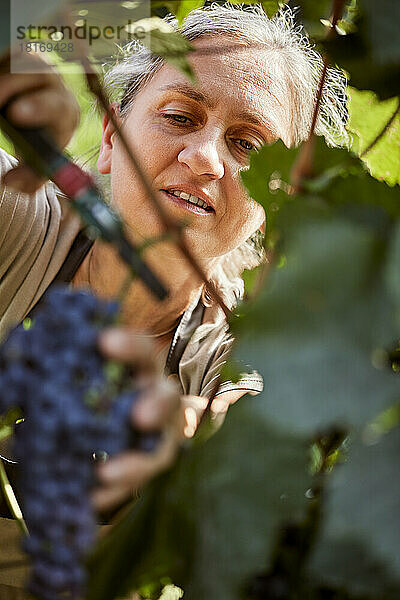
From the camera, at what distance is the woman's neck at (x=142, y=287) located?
37.4 inches

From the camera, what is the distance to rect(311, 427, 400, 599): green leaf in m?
0.25

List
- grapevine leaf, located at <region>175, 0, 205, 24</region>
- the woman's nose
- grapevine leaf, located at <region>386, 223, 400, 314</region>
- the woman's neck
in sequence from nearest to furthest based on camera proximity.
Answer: grapevine leaf, located at <region>386, 223, 400, 314</region>
grapevine leaf, located at <region>175, 0, 205, 24</region>
the woman's nose
the woman's neck

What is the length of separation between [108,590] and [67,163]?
22 centimetres

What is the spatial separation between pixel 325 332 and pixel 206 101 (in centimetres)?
66

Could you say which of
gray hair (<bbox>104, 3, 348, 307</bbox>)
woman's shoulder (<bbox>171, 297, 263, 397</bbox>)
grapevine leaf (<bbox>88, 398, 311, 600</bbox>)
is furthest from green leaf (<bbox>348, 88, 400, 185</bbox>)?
grapevine leaf (<bbox>88, 398, 311, 600</bbox>)

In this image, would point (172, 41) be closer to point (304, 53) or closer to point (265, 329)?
point (265, 329)

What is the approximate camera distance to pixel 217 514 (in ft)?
1.02

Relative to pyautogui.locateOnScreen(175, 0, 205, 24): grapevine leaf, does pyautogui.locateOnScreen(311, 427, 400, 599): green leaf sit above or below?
below

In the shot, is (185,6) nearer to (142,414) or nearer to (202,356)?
(142,414)

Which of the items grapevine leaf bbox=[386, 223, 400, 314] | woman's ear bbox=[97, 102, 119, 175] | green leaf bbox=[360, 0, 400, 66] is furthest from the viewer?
woman's ear bbox=[97, 102, 119, 175]

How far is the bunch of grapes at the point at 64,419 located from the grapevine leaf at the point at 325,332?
0.06 meters

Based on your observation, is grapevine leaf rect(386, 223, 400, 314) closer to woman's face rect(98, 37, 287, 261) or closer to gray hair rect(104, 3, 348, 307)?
woman's face rect(98, 37, 287, 261)

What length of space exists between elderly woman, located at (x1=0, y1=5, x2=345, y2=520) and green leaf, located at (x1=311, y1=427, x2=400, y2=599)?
1.55ft

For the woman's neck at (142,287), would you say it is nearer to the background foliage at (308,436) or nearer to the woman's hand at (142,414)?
the background foliage at (308,436)
